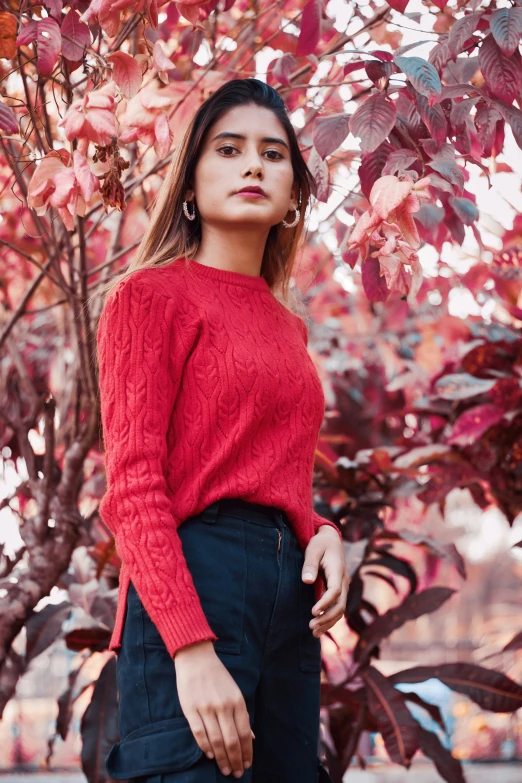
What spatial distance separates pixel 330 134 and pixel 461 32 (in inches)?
9.4

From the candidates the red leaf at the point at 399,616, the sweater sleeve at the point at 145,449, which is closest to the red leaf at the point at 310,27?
the sweater sleeve at the point at 145,449

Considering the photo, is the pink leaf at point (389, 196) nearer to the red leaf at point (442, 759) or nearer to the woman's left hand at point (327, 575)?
the woman's left hand at point (327, 575)

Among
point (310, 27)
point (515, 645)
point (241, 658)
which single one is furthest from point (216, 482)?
point (515, 645)

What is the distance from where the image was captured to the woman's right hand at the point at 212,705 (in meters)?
1.08

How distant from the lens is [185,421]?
4.14 feet

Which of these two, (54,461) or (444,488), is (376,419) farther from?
(54,461)

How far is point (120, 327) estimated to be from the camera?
48.6 inches

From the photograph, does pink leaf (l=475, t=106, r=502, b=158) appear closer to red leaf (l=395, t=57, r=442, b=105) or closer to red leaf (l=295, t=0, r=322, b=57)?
red leaf (l=395, t=57, r=442, b=105)

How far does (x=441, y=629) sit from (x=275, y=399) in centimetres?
1847

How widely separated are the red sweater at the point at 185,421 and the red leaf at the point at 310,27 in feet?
1.73

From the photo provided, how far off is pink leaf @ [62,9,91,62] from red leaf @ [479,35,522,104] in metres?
0.59

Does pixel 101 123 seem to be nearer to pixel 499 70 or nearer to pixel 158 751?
pixel 499 70

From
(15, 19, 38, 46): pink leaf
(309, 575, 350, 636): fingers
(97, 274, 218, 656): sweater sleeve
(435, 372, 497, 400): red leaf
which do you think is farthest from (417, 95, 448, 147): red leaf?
(435, 372, 497, 400): red leaf

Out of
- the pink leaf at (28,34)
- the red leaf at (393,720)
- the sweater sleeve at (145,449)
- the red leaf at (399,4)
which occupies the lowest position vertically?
the red leaf at (393,720)
